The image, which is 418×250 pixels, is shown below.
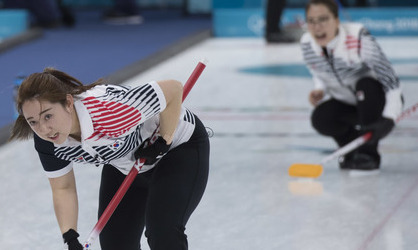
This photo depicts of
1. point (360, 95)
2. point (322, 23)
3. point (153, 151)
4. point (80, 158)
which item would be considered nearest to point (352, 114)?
point (360, 95)

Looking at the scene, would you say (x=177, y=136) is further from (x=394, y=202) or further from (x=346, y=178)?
(x=346, y=178)

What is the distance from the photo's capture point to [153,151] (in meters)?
2.62

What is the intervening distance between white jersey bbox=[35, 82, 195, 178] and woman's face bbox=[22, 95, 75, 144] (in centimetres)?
6

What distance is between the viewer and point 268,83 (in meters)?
6.66

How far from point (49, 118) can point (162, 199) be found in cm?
43

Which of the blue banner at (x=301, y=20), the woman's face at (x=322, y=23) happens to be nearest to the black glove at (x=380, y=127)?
the woman's face at (x=322, y=23)

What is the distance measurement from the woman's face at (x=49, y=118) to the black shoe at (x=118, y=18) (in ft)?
25.3

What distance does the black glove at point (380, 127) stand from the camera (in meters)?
4.09

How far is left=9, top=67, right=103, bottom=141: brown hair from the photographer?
234 centimetres

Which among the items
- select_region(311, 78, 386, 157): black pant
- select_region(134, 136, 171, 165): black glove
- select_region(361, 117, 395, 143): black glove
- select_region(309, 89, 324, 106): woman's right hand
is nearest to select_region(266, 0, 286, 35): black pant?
select_region(311, 78, 386, 157): black pant

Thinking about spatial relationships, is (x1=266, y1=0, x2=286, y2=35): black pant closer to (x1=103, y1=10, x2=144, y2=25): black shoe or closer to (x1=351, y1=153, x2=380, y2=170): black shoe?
(x1=103, y1=10, x2=144, y2=25): black shoe

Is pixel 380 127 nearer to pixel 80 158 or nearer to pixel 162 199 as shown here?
pixel 162 199

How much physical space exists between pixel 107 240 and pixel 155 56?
4850mm

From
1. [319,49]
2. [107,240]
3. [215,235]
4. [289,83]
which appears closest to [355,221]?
[215,235]
